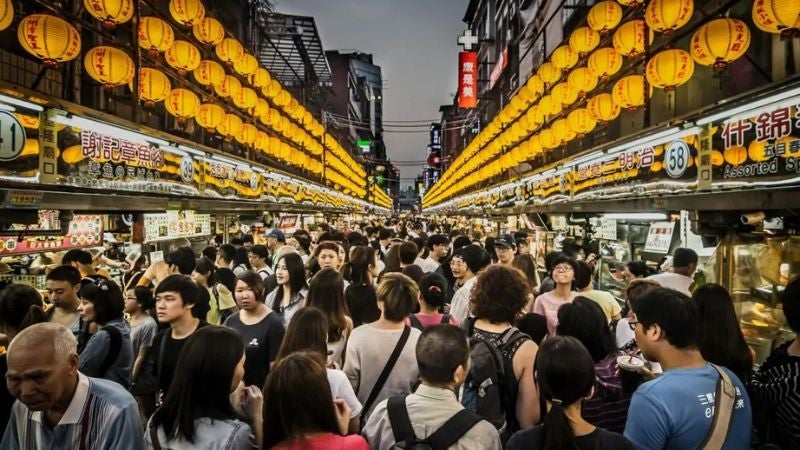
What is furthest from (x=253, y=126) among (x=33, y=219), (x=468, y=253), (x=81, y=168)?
(x=468, y=253)

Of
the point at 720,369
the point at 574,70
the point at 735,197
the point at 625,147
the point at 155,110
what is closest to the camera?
the point at 720,369

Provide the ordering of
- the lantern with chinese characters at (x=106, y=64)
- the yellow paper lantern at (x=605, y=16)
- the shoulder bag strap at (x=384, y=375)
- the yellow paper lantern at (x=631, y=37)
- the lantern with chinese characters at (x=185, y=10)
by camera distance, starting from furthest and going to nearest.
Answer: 1. the yellow paper lantern at (x=605, y=16)
2. the lantern with chinese characters at (x=185, y=10)
3. the yellow paper lantern at (x=631, y=37)
4. the lantern with chinese characters at (x=106, y=64)
5. the shoulder bag strap at (x=384, y=375)

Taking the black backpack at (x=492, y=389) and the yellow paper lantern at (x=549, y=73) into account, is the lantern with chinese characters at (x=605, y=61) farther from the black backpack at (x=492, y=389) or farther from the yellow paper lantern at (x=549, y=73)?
the black backpack at (x=492, y=389)

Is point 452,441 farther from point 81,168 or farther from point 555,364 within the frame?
point 81,168

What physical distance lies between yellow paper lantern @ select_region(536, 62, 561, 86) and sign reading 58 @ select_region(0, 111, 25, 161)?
11.0 meters

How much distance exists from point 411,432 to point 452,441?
228mm

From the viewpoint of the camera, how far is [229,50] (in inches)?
475

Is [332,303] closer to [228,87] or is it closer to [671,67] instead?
[671,67]

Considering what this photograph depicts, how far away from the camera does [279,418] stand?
99.4 inches

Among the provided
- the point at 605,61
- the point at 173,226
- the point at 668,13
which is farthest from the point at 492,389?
the point at 173,226

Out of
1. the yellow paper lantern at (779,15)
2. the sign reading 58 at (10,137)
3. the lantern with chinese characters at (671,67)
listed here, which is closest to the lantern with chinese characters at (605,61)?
the lantern with chinese characters at (671,67)

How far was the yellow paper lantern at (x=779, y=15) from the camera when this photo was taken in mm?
A: 5656

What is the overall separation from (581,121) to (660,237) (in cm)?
302

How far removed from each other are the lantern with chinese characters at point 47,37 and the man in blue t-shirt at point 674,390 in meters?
7.68
